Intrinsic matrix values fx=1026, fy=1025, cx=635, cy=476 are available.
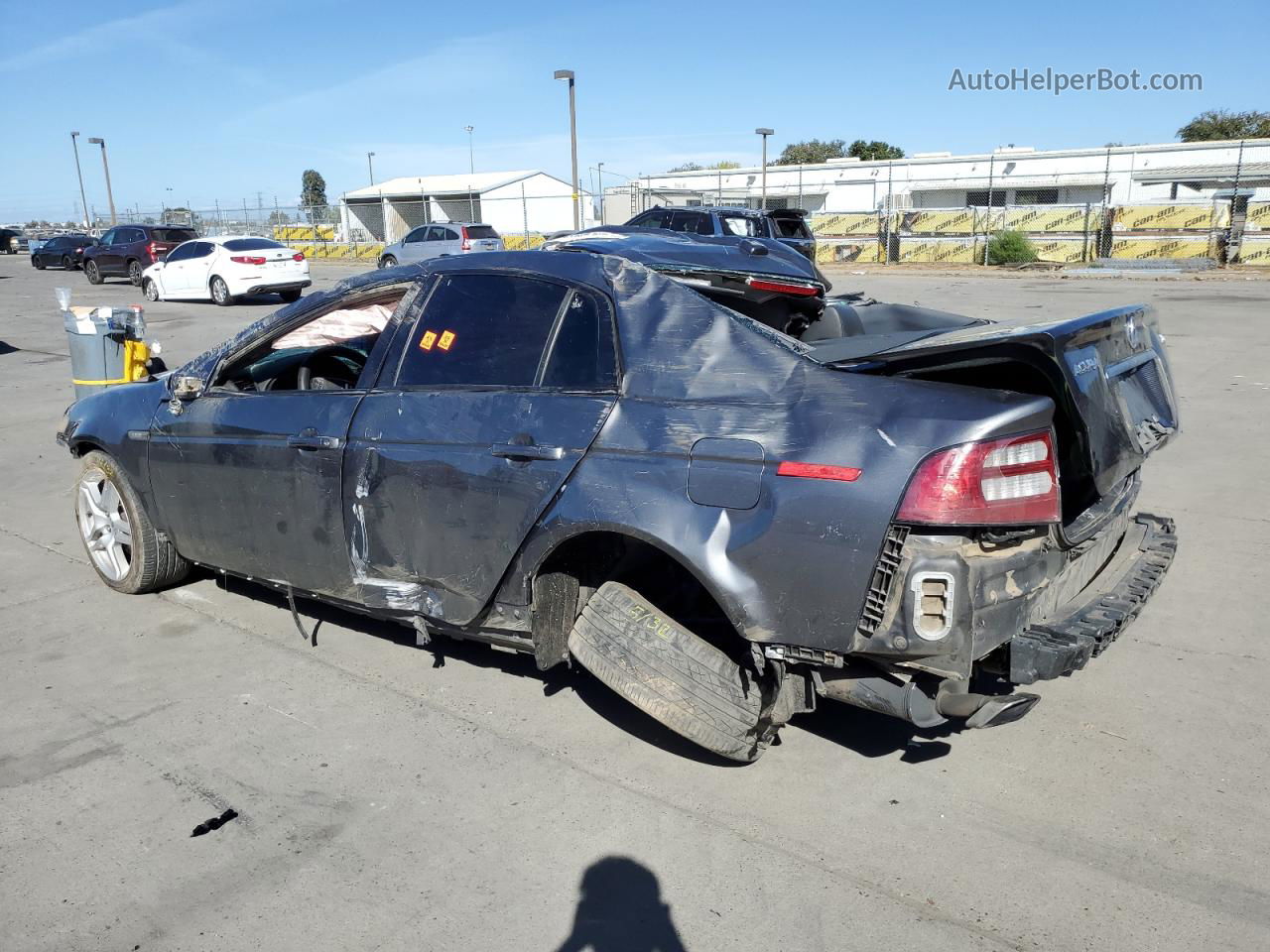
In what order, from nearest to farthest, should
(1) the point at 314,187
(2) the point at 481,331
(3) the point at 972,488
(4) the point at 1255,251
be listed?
(3) the point at 972,488 → (2) the point at 481,331 → (4) the point at 1255,251 → (1) the point at 314,187

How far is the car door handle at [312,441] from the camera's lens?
4.03 metres

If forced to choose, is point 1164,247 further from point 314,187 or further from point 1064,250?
point 314,187

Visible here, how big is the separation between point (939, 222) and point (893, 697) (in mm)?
33048

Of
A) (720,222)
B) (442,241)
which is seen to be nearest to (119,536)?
(720,222)

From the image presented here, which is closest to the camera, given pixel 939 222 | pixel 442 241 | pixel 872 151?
pixel 442 241

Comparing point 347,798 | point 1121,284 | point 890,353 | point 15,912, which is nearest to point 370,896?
point 347,798

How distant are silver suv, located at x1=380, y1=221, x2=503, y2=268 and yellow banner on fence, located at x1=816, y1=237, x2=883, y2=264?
35.5ft

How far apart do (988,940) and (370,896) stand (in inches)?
66.7

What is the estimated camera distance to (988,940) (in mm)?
2676

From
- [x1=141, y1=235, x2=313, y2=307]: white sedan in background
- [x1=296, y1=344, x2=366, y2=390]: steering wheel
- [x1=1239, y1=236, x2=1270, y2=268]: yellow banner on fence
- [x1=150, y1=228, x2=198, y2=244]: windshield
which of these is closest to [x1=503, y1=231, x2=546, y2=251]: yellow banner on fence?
[x1=150, y1=228, x2=198, y2=244]: windshield

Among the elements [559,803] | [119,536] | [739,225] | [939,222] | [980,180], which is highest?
[980,180]

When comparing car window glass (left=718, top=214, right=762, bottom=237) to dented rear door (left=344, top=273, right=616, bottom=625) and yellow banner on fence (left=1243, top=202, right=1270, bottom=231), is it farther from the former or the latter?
yellow banner on fence (left=1243, top=202, right=1270, bottom=231)

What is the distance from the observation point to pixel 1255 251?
26375 millimetres

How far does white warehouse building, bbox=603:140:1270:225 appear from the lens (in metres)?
39.3
